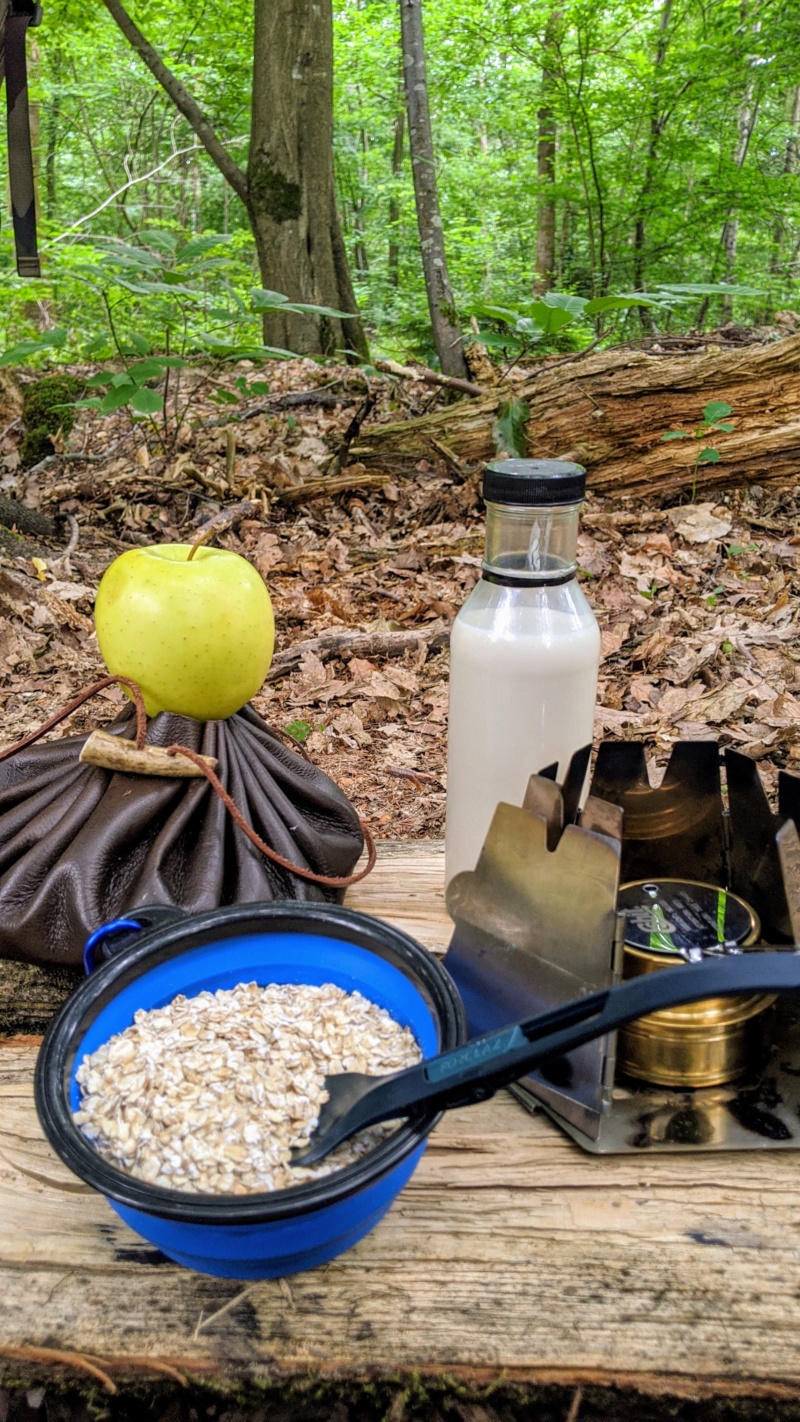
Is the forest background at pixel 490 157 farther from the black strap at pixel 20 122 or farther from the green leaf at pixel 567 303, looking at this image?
the black strap at pixel 20 122

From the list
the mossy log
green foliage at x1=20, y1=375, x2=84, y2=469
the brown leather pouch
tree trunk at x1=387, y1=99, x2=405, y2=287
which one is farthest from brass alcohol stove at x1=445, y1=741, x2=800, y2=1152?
tree trunk at x1=387, y1=99, x2=405, y2=287

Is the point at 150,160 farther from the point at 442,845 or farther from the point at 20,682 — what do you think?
the point at 442,845

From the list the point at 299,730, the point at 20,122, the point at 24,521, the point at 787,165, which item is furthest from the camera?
the point at 787,165

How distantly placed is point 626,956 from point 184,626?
1.77 feet

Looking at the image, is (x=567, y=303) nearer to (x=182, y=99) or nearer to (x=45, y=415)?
(x=45, y=415)

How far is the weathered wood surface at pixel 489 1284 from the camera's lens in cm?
64

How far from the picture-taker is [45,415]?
4.34m

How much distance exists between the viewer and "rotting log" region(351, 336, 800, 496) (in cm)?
334

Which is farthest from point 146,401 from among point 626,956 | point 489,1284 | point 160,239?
point 489,1284

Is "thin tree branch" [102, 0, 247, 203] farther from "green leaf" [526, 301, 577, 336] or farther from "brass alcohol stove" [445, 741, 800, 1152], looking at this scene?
"brass alcohol stove" [445, 741, 800, 1152]

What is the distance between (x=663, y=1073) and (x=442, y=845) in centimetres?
53

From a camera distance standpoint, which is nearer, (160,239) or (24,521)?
(160,239)

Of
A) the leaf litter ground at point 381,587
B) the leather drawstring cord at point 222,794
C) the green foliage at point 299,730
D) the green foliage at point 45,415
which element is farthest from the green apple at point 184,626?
the green foliage at point 45,415

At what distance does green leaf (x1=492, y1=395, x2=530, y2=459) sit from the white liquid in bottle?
2579mm
